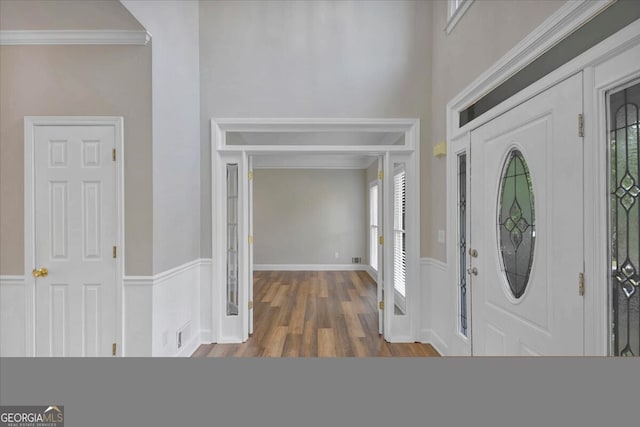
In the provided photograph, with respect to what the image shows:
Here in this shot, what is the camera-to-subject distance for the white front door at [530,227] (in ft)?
4.74

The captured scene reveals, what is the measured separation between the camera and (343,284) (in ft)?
19.2

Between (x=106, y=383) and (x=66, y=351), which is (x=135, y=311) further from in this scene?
(x=106, y=383)

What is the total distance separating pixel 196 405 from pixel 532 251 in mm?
2014

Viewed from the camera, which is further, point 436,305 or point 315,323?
point 315,323

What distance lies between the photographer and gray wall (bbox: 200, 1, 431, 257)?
3.10m

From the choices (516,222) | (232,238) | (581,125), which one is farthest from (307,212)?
(581,125)

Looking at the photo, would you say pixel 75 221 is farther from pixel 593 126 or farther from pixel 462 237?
pixel 593 126

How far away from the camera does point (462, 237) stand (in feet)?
8.42

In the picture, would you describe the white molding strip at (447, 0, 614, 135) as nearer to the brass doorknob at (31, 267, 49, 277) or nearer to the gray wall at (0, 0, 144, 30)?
the gray wall at (0, 0, 144, 30)

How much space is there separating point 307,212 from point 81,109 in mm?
5334

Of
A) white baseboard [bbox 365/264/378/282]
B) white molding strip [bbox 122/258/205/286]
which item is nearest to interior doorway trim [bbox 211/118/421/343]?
white molding strip [bbox 122/258/205/286]

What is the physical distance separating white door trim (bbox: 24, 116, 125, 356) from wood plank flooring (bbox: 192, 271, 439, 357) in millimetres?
1154

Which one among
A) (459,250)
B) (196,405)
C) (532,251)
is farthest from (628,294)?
(196,405)

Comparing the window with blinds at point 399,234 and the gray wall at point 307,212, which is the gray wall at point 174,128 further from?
the gray wall at point 307,212
